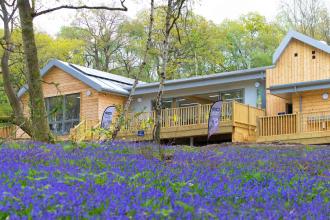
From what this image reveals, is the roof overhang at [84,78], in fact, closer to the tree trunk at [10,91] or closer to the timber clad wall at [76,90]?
the timber clad wall at [76,90]

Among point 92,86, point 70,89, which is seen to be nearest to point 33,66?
point 92,86

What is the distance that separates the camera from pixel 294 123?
80.2 ft

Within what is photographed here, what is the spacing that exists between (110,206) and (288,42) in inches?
990

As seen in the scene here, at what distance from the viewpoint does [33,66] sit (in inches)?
564

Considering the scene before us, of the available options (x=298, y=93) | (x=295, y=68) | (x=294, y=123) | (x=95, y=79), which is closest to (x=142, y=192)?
(x=294, y=123)

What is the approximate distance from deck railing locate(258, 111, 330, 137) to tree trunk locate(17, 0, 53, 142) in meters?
13.4

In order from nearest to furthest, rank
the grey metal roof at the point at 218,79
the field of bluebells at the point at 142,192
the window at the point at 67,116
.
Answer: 1. the field of bluebells at the point at 142,192
2. the grey metal roof at the point at 218,79
3. the window at the point at 67,116

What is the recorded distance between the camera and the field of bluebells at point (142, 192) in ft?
14.0

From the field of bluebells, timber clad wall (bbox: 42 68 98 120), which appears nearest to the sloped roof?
timber clad wall (bbox: 42 68 98 120)

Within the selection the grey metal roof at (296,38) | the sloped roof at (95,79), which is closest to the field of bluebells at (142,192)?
the grey metal roof at (296,38)

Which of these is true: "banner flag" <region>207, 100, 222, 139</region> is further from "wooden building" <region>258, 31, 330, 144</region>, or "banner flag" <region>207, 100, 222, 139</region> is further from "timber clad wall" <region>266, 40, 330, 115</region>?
"timber clad wall" <region>266, 40, 330, 115</region>

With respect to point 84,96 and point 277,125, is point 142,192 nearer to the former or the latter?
point 277,125

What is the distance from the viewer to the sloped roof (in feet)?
100

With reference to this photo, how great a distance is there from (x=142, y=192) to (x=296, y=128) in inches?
784
